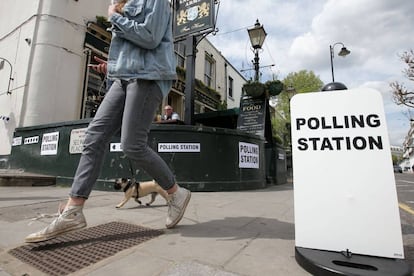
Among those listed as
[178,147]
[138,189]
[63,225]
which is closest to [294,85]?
[178,147]

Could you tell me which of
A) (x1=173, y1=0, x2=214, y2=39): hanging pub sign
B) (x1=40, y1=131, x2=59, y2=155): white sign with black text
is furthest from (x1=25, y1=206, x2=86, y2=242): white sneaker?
(x1=173, y1=0, x2=214, y2=39): hanging pub sign

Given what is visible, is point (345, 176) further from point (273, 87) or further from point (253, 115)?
point (273, 87)

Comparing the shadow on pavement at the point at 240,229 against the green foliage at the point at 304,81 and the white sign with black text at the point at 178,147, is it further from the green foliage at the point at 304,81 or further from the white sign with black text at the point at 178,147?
the green foliage at the point at 304,81

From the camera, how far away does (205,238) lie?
197cm

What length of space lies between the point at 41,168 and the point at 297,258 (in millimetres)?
6547

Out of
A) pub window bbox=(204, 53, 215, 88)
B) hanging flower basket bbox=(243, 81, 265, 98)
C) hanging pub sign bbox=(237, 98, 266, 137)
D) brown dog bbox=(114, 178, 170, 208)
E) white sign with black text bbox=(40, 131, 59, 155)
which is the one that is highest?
pub window bbox=(204, 53, 215, 88)

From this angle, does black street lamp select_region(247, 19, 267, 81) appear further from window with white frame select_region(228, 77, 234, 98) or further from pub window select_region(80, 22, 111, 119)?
window with white frame select_region(228, 77, 234, 98)

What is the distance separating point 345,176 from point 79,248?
1773 mm

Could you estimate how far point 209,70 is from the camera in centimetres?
1750

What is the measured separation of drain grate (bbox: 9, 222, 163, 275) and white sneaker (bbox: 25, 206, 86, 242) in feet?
0.21

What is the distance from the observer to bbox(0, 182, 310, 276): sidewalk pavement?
1.43 m

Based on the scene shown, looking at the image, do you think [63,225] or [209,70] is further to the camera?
[209,70]

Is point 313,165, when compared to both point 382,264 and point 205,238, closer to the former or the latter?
point 382,264

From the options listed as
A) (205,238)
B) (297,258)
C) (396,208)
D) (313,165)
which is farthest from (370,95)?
(205,238)
